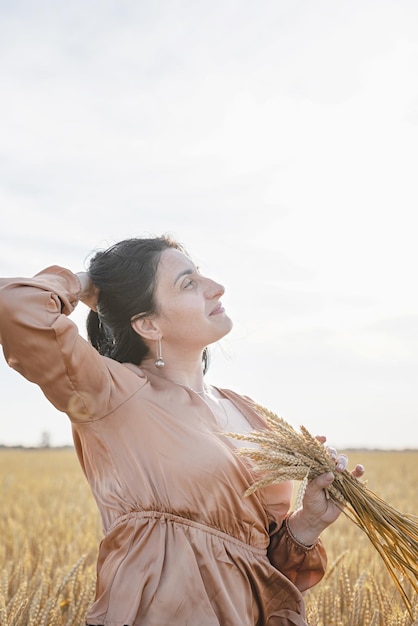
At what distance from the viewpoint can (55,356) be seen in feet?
7.60

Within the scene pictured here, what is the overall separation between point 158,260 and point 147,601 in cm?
115

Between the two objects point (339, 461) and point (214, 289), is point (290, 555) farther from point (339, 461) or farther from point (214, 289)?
point (214, 289)

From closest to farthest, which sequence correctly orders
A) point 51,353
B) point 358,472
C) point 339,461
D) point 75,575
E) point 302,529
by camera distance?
point 51,353 < point 339,461 < point 358,472 < point 302,529 < point 75,575

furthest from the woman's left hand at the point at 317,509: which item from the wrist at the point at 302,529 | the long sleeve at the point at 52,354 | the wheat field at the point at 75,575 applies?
the long sleeve at the point at 52,354

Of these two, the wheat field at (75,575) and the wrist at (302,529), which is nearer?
the wrist at (302,529)

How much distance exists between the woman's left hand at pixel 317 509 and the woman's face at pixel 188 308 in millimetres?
522

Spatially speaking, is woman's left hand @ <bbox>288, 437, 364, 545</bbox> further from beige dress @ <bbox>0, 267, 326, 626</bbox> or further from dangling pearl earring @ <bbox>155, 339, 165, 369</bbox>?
dangling pearl earring @ <bbox>155, 339, 165, 369</bbox>

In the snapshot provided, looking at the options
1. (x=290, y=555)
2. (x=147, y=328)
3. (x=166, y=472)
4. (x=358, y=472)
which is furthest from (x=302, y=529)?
(x=147, y=328)

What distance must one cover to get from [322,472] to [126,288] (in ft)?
3.04

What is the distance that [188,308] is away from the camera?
2.69m

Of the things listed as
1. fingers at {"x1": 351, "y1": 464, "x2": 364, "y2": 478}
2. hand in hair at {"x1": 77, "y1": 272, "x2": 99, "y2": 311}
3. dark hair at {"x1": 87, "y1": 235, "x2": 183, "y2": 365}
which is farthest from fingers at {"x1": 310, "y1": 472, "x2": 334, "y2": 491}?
hand in hair at {"x1": 77, "y1": 272, "x2": 99, "y2": 311}

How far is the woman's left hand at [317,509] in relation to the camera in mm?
2422

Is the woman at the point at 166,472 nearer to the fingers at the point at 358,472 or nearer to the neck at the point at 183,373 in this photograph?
the neck at the point at 183,373

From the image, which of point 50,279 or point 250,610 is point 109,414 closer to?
point 50,279
